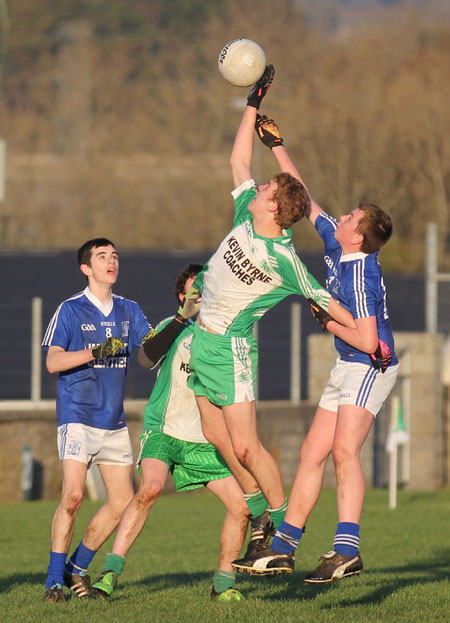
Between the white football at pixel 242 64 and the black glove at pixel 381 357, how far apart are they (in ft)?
6.95

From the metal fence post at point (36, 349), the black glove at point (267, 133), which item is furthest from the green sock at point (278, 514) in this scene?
the metal fence post at point (36, 349)

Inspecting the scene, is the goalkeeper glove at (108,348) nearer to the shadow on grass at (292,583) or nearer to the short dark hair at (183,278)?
the short dark hair at (183,278)

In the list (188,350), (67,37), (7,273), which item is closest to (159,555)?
(188,350)

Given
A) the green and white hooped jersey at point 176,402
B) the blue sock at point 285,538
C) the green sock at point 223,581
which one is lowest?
the green sock at point 223,581

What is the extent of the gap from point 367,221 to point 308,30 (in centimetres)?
6316

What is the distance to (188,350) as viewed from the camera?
9883mm

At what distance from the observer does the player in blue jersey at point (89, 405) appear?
9.41 m

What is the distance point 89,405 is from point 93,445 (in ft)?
0.89

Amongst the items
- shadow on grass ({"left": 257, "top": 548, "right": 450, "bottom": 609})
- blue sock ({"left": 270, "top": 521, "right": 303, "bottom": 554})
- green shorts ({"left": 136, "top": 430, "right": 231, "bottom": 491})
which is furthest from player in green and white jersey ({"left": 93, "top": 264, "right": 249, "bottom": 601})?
blue sock ({"left": 270, "top": 521, "right": 303, "bottom": 554})

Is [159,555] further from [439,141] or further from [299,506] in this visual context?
[439,141]

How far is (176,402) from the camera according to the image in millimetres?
9773

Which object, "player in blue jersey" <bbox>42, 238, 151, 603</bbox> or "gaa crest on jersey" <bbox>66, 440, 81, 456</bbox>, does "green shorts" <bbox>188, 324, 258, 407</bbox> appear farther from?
"gaa crest on jersey" <bbox>66, 440, 81, 456</bbox>

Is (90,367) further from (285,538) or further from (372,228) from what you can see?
(372,228)

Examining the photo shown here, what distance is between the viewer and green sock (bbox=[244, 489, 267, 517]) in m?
9.38
